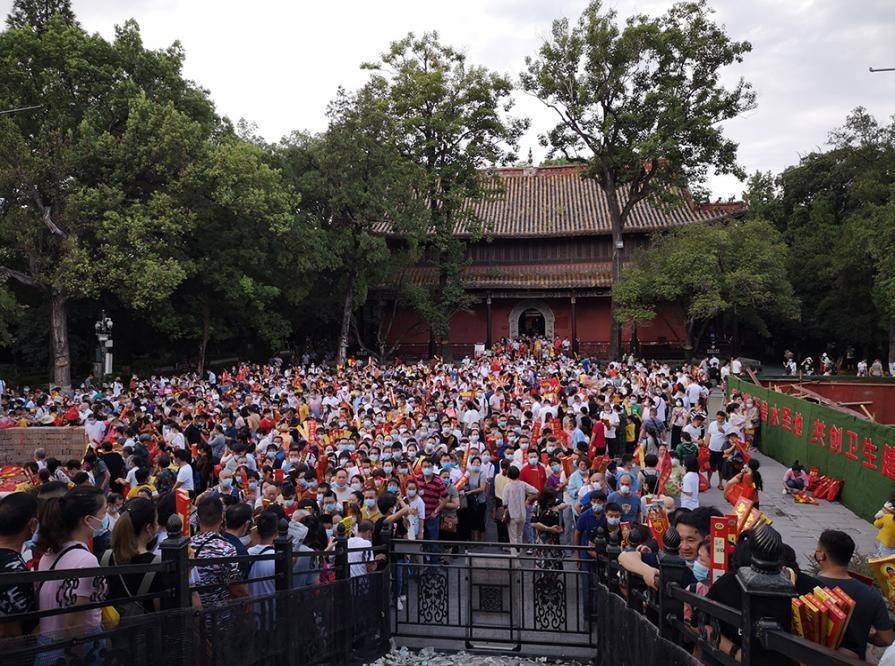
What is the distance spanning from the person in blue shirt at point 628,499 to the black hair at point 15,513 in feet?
19.6

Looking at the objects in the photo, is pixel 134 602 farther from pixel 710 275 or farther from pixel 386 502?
pixel 710 275

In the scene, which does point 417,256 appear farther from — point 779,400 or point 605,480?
point 605,480

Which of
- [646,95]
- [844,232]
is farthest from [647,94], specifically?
[844,232]

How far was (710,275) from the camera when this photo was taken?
25625mm

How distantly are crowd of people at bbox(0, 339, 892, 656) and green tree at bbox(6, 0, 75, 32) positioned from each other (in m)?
13.2

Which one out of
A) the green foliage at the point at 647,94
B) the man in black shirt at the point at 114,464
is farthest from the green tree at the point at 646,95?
the man in black shirt at the point at 114,464

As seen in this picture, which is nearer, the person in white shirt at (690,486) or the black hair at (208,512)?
the black hair at (208,512)

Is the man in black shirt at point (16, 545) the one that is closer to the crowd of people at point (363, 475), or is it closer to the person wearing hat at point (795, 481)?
the crowd of people at point (363, 475)

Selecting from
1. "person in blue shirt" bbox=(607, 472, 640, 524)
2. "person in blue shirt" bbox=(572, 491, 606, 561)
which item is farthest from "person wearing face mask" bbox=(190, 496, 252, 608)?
"person in blue shirt" bbox=(607, 472, 640, 524)

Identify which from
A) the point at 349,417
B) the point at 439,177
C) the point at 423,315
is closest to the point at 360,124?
the point at 439,177

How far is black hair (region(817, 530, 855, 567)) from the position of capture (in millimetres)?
3701

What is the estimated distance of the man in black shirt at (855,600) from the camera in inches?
134

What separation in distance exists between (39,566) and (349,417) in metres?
10.9

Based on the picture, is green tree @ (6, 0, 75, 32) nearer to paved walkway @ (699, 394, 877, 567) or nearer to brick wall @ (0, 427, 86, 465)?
brick wall @ (0, 427, 86, 465)
